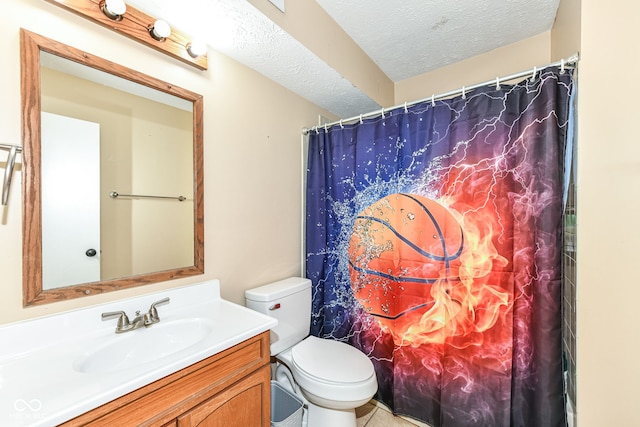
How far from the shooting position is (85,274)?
1.04m

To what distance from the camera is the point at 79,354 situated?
889mm

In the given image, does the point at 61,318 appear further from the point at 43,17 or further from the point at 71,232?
the point at 43,17

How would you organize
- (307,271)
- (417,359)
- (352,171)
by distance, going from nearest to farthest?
(417,359)
(352,171)
(307,271)

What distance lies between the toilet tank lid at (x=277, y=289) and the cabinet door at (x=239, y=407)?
442 mm

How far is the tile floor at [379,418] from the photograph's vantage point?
1.64 m

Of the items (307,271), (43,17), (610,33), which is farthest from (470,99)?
(43,17)

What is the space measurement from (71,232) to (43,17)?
79 cm

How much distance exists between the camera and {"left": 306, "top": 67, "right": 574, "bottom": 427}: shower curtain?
1213 millimetres

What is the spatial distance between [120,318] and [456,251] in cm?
163

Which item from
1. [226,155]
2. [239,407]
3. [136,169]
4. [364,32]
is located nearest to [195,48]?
[226,155]

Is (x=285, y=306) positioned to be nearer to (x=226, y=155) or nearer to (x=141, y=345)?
(x=141, y=345)

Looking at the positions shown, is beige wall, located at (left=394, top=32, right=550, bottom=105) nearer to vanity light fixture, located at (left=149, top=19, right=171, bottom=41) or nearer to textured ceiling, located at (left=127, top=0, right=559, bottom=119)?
textured ceiling, located at (left=127, top=0, right=559, bottom=119)

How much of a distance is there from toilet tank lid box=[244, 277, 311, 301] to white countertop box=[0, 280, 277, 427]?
0.23 metres

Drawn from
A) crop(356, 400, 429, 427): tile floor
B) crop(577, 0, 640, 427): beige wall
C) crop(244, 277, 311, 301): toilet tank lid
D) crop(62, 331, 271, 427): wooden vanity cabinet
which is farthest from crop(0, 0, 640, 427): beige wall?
crop(356, 400, 429, 427): tile floor
